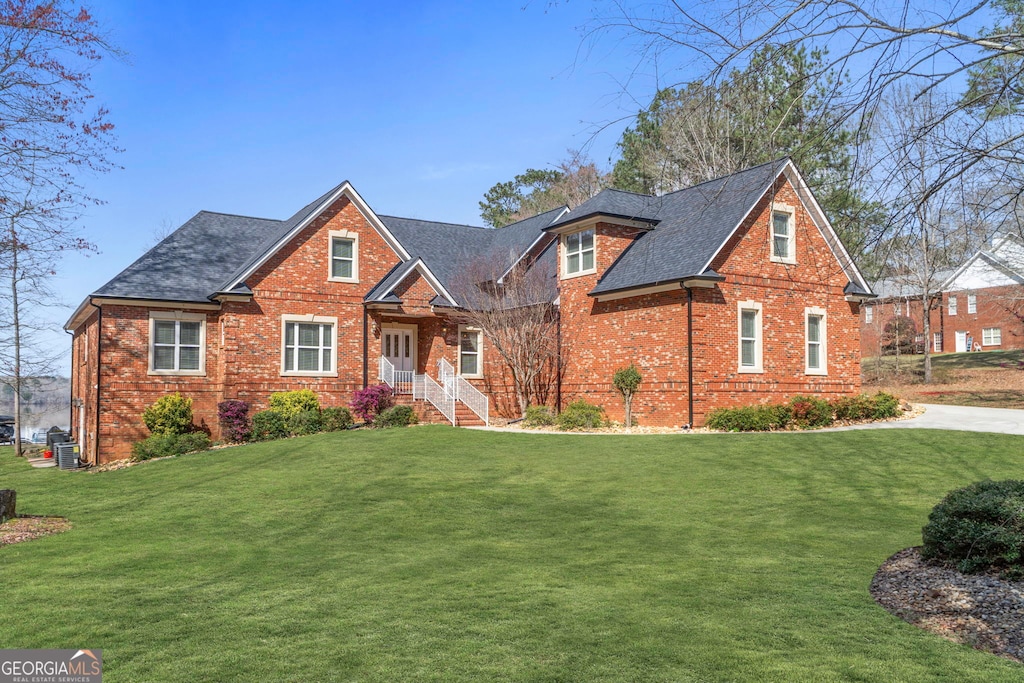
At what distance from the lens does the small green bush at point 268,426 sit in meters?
22.5

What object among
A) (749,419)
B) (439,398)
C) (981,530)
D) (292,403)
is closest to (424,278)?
(439,398)

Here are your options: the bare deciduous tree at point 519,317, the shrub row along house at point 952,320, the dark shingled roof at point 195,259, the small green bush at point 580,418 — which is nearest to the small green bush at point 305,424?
the dark shingled roof at point 195,259

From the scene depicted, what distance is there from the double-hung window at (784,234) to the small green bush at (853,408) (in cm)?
464

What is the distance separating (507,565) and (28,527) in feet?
24.9

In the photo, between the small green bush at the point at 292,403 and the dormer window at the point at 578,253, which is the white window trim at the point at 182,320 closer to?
the small green bush at the point at 292,403

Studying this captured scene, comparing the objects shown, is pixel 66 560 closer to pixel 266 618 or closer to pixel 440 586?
pixel 266 618

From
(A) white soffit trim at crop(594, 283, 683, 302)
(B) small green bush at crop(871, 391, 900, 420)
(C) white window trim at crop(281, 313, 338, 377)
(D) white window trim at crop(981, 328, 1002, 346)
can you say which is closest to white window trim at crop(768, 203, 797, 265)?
(A) white soffit trim at crop(594, 283, 683, 302)

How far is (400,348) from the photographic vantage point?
89.5ft

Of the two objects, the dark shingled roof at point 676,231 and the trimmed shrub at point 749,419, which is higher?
the dark shingled roof at point 676,231

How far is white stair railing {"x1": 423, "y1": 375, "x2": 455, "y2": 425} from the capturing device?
23828 millimetres

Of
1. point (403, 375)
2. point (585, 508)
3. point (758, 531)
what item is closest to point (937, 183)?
point (758, 531)

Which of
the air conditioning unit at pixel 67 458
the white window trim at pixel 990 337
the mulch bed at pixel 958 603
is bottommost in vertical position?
the air conditioning unit at pixel 67 458

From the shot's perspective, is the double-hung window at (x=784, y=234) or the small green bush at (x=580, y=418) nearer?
the small green bush at (x=580, y=418)

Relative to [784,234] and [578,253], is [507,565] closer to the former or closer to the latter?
[578,253]
